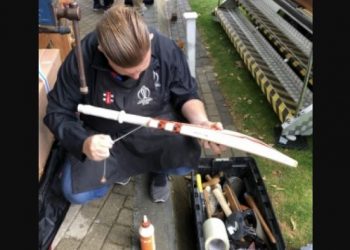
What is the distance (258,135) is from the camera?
363 cm

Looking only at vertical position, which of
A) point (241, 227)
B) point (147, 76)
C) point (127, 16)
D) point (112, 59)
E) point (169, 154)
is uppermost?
point (127, 16)

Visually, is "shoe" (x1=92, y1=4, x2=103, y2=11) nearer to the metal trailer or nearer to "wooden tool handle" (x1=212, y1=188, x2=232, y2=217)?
the metal trailer

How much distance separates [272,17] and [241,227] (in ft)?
13.4

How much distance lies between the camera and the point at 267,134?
143 inches

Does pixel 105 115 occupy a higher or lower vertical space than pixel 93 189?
higher

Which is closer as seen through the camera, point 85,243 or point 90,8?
point 85,243

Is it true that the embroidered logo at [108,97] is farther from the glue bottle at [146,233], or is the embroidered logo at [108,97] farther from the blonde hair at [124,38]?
the glue bottle at [146,233]

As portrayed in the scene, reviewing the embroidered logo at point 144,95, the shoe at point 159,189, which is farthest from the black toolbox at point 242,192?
the embroidered logo at point 144,95

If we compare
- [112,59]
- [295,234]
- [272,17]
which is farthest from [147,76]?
[272,17]

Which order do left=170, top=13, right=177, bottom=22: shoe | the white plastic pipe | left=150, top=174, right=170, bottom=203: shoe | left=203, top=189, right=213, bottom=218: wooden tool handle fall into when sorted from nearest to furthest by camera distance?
left=203, top=189, right=213, bottom=218: wooden tool handle
left=150, top=174, right=170, bottom=203: shoe
the white plastic pipe
left=170, top=13, right=177, bottom=22: shoe

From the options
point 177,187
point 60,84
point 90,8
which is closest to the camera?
point 60,84

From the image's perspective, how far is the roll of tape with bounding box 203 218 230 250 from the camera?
227 cm

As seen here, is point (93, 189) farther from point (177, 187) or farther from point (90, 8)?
point (90, 8)

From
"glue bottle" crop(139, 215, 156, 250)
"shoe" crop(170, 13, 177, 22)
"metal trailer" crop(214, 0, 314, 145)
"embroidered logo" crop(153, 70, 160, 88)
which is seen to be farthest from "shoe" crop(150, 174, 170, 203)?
"shoe" crop(170, 13, 177, 22)
